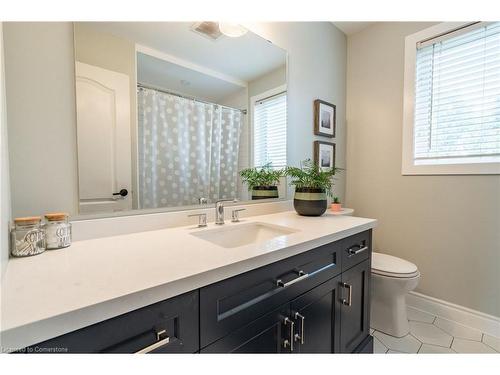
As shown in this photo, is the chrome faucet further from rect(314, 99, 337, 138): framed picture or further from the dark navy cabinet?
rect(314, 99, 337, 138): framed picture

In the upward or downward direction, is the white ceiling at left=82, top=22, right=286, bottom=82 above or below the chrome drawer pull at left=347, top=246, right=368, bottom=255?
above

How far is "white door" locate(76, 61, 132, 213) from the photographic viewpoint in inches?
37.5

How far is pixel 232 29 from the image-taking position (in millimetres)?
1420

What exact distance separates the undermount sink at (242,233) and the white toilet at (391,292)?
33.6 inches

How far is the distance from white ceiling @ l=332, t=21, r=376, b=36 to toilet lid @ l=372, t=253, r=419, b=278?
2.07m

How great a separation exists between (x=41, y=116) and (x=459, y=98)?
2495 mm

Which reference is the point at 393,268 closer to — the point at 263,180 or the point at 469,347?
the point at 469,347

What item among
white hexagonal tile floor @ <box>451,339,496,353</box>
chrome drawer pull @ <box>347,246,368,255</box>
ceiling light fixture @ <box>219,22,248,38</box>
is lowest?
white hexagonal tile floor @ <box>451,339,496,353</box>

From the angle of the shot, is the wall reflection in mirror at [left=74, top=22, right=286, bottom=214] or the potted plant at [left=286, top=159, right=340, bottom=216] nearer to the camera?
the wall reflection in mirror at [left=74, top=22, right=286, bottom=214]

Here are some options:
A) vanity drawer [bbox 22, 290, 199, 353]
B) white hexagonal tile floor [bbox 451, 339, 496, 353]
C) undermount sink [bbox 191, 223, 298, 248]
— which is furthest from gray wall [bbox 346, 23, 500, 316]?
vanity drawer [bbox 22, 290, 199, 353]

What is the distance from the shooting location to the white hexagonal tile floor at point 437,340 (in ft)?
4.73

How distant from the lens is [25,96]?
827 millimetres

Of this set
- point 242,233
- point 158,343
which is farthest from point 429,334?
point 158,343

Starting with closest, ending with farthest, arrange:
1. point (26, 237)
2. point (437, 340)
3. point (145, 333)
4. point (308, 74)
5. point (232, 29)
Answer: point (145, 333), point (26, 237), point (232, 29), point (437, 340), point (308, 74)
